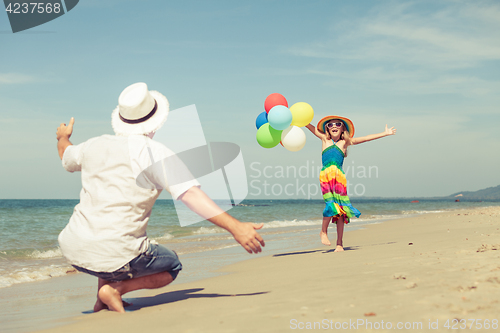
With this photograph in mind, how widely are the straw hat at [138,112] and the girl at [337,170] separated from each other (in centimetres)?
354

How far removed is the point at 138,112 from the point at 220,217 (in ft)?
2.82

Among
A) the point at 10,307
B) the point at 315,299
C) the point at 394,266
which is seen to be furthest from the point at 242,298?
the point at 10,307

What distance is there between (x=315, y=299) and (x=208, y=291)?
49.2 inches

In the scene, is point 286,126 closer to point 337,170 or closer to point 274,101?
point 274,101

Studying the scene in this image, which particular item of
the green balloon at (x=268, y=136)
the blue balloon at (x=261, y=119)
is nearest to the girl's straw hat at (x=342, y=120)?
the green balloon at (x=268, y=136)

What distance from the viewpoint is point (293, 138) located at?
227 inches

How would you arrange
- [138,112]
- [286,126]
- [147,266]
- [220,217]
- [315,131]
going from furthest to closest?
1. [315,131]
2. [286,126]
3. [147,266]
4. [138,112]
5. [220,217]

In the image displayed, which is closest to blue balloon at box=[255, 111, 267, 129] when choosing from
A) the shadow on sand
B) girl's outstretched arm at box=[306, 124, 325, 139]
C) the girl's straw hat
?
girl's outstretched arm at box=[306, 124, 325, 139]

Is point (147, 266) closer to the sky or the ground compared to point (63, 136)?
closer to the ground

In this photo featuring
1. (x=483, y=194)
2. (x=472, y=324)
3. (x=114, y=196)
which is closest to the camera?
(x=472, y=324)

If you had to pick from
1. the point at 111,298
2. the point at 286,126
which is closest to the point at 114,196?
the point at 111,298

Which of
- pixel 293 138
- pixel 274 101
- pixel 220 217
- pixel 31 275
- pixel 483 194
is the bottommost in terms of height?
pixel 483 194

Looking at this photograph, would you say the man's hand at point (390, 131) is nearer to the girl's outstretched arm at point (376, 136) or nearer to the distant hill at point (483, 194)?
the girl's outstretched arm at point (376, 136)

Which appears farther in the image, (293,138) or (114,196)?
(293,138)
